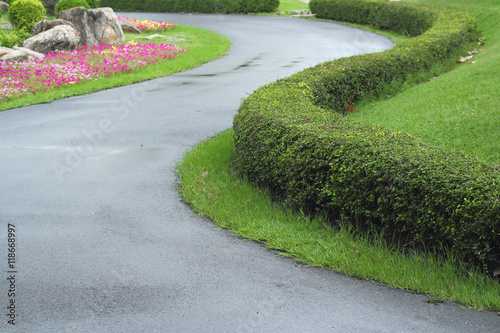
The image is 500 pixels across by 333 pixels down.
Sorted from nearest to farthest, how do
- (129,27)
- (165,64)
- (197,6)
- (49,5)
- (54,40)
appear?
1. (165,64)
2. (54,40)
3. (129,27)
4. (49,5)
5. (197,6)

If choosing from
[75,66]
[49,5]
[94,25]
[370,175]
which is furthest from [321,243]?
[49,5]

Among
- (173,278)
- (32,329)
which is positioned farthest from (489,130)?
(32,329)

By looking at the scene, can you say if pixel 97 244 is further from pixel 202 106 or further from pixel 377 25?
pixel 377 25

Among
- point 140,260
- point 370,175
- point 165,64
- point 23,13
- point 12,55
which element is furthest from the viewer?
point 23,13

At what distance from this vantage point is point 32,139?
8.30 m

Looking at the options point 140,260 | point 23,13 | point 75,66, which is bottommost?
point 140,260

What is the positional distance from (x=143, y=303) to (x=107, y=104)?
24.1ft

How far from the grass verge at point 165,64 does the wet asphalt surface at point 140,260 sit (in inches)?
68.1

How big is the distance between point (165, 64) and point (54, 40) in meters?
3.90

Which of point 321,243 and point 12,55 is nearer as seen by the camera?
point 321,243

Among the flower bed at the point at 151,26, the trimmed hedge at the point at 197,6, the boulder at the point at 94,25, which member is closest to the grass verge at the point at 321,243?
the boulder at the point at 94,25

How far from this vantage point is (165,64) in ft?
→ 47.5

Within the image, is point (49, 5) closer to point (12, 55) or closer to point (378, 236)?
point (12, 55)

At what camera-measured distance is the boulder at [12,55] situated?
13238mm
